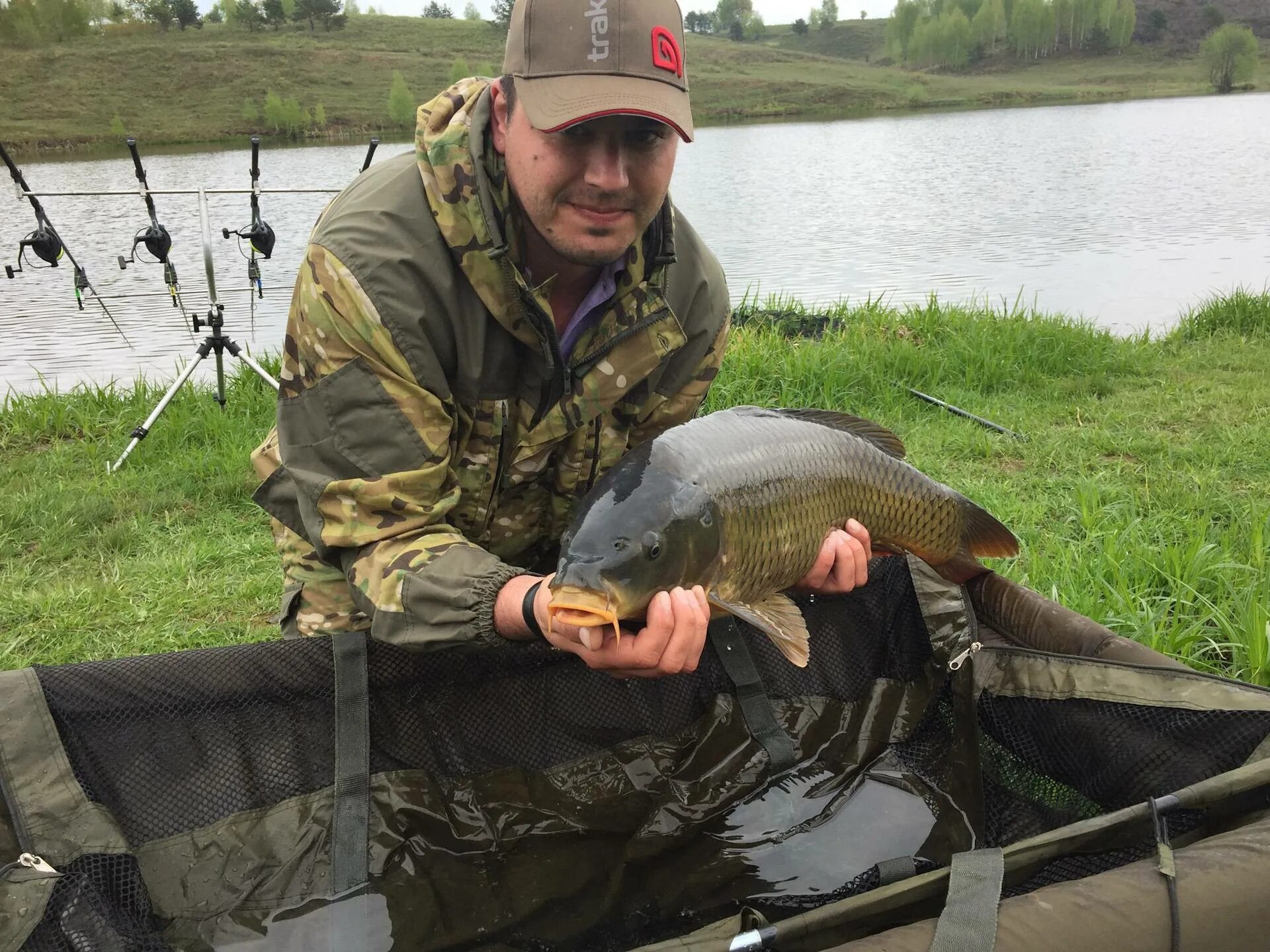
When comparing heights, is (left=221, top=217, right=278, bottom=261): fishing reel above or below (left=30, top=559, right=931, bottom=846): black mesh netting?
above

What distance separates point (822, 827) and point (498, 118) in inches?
48.0

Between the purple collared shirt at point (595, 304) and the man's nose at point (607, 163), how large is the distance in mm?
239

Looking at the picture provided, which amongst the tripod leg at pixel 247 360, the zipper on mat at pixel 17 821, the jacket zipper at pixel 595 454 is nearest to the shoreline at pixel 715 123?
the tripod leg at pixel 247 360

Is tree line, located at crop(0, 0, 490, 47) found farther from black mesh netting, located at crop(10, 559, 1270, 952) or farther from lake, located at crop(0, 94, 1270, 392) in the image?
black mesh netting, located at crop(10, 559, 1270, 952)

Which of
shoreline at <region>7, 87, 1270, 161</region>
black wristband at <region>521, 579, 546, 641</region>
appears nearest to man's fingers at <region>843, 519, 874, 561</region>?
black wristband at <region>521, 579, 546, 641</region>

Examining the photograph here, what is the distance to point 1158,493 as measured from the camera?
8.84ft

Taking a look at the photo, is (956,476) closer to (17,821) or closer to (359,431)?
(359,431)

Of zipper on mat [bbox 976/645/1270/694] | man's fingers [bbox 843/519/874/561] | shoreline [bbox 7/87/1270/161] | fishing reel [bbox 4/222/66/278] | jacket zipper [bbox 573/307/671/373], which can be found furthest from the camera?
shoreline [bbox 7/87/1270/161]

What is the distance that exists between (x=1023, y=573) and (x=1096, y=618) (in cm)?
30

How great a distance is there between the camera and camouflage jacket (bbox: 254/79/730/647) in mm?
1343

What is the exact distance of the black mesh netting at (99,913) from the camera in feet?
3.52

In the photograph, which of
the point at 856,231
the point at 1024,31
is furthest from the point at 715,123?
the point at 1024,31

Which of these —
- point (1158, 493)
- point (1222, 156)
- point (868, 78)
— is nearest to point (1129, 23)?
point (868, 78)

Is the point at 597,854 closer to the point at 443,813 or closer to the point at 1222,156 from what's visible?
the point at 443,813
